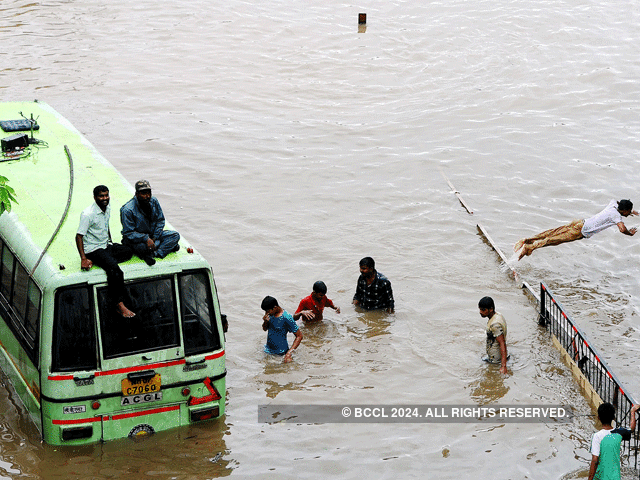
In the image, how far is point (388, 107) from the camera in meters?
23.4

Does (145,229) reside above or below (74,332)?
above

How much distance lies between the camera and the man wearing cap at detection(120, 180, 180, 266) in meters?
8.85

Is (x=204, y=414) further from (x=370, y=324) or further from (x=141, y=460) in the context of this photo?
(x=370, y=324)

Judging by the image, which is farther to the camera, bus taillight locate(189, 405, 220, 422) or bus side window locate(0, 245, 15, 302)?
bus side window locate(0, 245, 15, 302)

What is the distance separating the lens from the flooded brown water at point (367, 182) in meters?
9.78

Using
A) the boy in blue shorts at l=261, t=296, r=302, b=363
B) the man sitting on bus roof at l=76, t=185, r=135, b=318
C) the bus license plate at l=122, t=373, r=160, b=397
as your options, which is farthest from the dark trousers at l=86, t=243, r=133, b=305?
the boy in blue shorts at l=261, t=296, r=302, b=363

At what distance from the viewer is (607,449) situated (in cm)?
801

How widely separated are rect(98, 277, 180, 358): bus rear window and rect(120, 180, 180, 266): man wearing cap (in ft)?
1.11

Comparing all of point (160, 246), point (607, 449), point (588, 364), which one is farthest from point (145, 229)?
point (588, 364)

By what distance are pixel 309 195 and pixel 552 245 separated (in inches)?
218

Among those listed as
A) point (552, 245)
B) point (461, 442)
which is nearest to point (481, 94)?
point (552, 245)

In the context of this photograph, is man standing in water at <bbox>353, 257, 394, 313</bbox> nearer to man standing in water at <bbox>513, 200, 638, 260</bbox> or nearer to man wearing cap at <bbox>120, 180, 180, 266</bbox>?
man standing in water at <bbox>513, 200, 638, 260</bbox>

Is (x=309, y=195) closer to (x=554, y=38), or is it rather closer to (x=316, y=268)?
(x=316, y=268)

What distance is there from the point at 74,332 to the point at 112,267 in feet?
2.63
